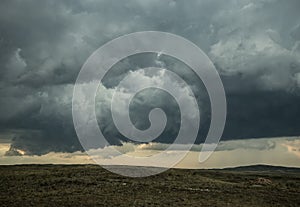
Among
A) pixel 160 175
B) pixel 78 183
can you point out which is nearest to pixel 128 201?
pixel 78 183

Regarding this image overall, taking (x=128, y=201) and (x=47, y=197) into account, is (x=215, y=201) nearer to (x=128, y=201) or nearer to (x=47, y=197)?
(x=128, y=201)

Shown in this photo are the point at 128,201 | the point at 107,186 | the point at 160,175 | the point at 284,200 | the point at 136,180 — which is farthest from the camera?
the point at 160,175

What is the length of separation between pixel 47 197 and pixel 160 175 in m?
31.2

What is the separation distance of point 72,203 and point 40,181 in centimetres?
2117

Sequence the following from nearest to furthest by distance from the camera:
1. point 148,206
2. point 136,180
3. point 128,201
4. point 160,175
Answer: point 148,206 < point 128,201 < point 136,180 < point 160,175

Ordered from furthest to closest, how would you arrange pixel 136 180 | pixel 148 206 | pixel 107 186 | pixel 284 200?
pixel 136 180 → pixel 107 186 → pixel 284 200 → pixel 148 206

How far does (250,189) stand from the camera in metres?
64.8

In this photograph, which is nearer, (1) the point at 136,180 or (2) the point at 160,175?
(1) the point at 136,180

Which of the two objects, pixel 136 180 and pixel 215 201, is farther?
pixel 136 180

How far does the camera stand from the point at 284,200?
54625 mm

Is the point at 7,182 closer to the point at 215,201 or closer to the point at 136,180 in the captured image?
the point at 136,180

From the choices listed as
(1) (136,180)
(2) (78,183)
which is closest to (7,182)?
(2) (78,183)

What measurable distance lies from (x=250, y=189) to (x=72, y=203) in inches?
1234

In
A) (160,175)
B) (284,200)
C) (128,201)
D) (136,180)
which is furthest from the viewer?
(160,175)
